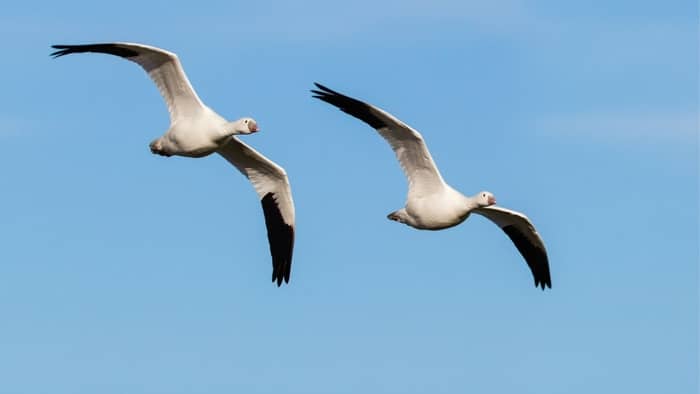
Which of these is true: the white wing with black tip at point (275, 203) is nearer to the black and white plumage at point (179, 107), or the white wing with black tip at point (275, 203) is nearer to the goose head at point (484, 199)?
the black and white plumage at point (179, 107)

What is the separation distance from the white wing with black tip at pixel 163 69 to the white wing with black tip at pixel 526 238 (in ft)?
20.3

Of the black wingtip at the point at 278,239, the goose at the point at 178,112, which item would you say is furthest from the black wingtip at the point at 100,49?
the black wingtip at the point at 278,239

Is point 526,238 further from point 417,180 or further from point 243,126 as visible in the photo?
point 243,126

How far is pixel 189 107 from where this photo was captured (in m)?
29.8

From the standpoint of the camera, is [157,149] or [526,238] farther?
[526,238]

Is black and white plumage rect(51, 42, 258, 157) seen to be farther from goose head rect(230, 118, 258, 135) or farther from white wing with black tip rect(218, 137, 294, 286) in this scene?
white wing with black tip rect(218, 137, 294, 286)

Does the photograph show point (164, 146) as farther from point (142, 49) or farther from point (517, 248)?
point (517, 248)

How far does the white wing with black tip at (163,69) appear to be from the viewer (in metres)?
29.3

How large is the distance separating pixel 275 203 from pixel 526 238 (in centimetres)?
485

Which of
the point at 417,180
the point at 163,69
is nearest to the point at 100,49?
the point at 163,69

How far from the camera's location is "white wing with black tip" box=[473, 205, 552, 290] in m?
32.9

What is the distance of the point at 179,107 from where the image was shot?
98.3ft

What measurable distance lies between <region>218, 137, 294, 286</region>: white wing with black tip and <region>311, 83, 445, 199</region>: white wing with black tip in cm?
317

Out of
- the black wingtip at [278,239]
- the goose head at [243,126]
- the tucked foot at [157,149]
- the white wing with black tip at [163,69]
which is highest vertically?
the white wing with black tip at [163,69]
